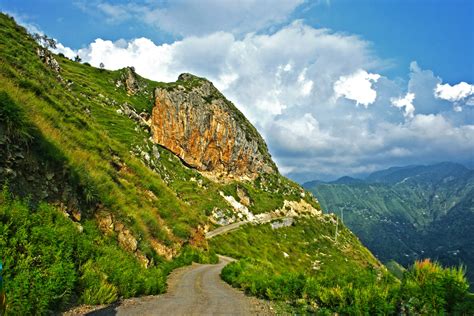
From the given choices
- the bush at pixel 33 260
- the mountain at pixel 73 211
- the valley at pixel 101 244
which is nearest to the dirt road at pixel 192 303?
the valley at pixel 101 244

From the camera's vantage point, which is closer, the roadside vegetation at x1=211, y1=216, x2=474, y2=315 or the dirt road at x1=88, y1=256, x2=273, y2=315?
the roadside vegetation at x1=211, y1=216, x2=474, y2=315

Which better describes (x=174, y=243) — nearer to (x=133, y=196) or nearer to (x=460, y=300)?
(x=133, y=196)

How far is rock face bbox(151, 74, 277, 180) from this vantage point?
454 ft

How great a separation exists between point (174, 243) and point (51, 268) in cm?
2044

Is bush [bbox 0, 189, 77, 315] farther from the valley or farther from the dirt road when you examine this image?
the dirt road

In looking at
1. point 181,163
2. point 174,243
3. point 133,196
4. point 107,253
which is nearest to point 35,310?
point 107,253

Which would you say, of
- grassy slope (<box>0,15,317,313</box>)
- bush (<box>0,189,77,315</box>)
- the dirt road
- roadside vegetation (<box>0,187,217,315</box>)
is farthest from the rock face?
bush (<box>0,189,77,315</box>)

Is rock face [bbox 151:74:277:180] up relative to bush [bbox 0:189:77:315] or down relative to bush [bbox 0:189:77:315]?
up

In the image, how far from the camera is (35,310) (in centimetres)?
864

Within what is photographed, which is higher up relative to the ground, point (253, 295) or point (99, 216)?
point (99, 216)

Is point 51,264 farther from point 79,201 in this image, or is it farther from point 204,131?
point 204,131

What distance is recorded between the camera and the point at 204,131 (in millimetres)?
152375

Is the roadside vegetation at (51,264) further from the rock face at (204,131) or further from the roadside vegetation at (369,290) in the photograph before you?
the rock face at (204,131)

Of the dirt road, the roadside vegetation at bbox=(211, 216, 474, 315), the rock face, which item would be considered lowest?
the dirt road
